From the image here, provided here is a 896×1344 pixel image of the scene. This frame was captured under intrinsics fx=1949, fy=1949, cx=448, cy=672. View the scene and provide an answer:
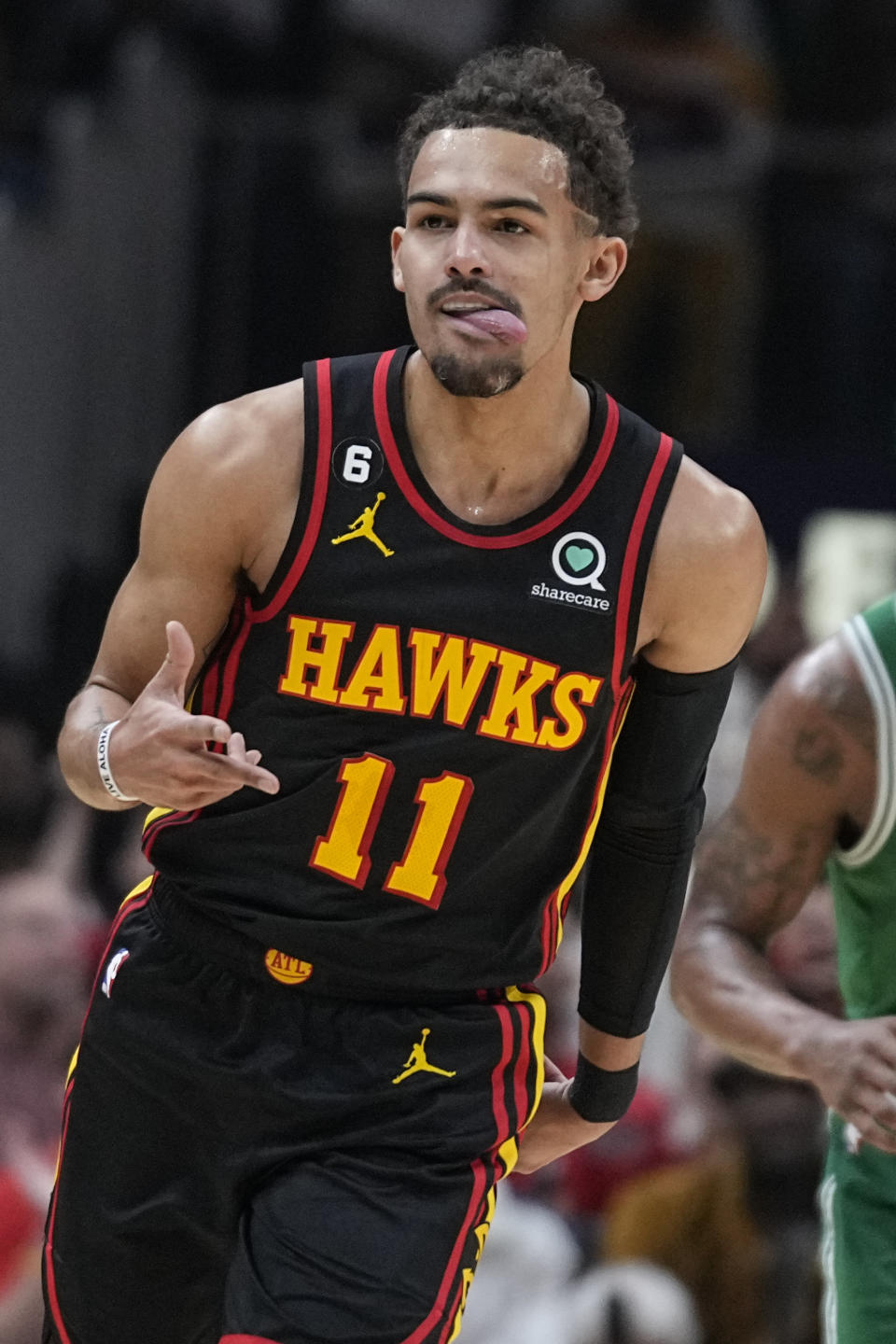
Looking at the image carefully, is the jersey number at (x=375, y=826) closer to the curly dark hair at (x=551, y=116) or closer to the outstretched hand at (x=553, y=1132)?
the outstretched hand at (x=553, y=1132)

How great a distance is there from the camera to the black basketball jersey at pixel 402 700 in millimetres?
2678

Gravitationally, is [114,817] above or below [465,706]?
below

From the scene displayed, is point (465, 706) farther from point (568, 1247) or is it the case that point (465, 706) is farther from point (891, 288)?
point (891, 288)

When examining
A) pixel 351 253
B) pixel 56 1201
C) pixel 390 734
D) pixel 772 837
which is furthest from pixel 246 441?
pixel 351 253

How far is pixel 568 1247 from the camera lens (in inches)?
209

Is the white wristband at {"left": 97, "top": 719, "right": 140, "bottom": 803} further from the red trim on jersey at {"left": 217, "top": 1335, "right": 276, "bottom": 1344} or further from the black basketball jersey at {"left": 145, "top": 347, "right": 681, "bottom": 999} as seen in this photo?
the red trim on jersey at {"left": 217, "top": 1335, "right": 276, "bottom": 1344}

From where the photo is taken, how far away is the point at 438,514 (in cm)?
272

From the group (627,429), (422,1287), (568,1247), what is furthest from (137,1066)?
(568,1247)

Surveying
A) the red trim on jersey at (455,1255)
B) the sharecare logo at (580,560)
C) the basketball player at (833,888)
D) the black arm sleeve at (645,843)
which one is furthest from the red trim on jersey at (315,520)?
the basketball player at (833,888)

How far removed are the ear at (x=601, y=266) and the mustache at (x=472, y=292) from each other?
21cm

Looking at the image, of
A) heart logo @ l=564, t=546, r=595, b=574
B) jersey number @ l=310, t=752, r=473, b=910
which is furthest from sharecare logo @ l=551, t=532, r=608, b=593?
jersey number @ l=310, t=752, r=473, b=910

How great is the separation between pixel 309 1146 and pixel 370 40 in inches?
220

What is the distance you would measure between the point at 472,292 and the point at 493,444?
0.25m

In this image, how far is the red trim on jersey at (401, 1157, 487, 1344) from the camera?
260 centimetres
